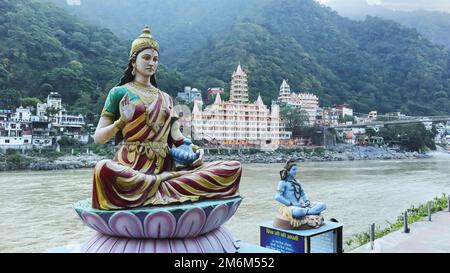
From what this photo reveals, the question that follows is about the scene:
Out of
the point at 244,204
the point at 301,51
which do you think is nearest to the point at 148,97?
the point at 244,204

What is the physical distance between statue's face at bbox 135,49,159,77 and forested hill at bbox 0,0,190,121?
34859 millimetres

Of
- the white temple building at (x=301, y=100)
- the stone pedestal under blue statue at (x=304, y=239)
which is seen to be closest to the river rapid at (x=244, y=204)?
the stone pedestal under blue statue at (x=304, y=239)

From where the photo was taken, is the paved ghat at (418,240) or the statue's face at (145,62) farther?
the paved ghat at (418,240)

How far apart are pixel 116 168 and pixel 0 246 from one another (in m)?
6.44

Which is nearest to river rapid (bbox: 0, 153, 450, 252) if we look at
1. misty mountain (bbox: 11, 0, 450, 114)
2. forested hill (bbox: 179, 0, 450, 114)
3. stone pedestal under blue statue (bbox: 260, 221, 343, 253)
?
stone pedestal under blue statue (bbox: 260, 221, 343, 253)

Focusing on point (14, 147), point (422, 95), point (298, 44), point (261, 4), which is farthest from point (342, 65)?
point (14, 147)

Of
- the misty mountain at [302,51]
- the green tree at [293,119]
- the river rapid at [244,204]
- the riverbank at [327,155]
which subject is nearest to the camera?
the river rapid at [244,204]

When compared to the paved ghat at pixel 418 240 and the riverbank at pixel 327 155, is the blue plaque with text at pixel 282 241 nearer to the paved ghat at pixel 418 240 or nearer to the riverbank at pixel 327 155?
the paved ghat at pixel 418 240

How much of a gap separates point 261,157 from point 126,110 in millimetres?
34789

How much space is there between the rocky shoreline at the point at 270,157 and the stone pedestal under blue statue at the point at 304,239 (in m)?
20.3

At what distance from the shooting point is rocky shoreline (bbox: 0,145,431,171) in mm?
27938

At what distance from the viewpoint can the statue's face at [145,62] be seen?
4031mm

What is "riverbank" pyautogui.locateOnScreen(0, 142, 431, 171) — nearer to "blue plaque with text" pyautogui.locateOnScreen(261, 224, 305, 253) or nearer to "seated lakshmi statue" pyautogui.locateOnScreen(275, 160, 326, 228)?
"seated lakshmi statue" pyautogui.locateOnScreen(275, 160, 326, 228)

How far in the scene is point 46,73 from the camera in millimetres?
41656
